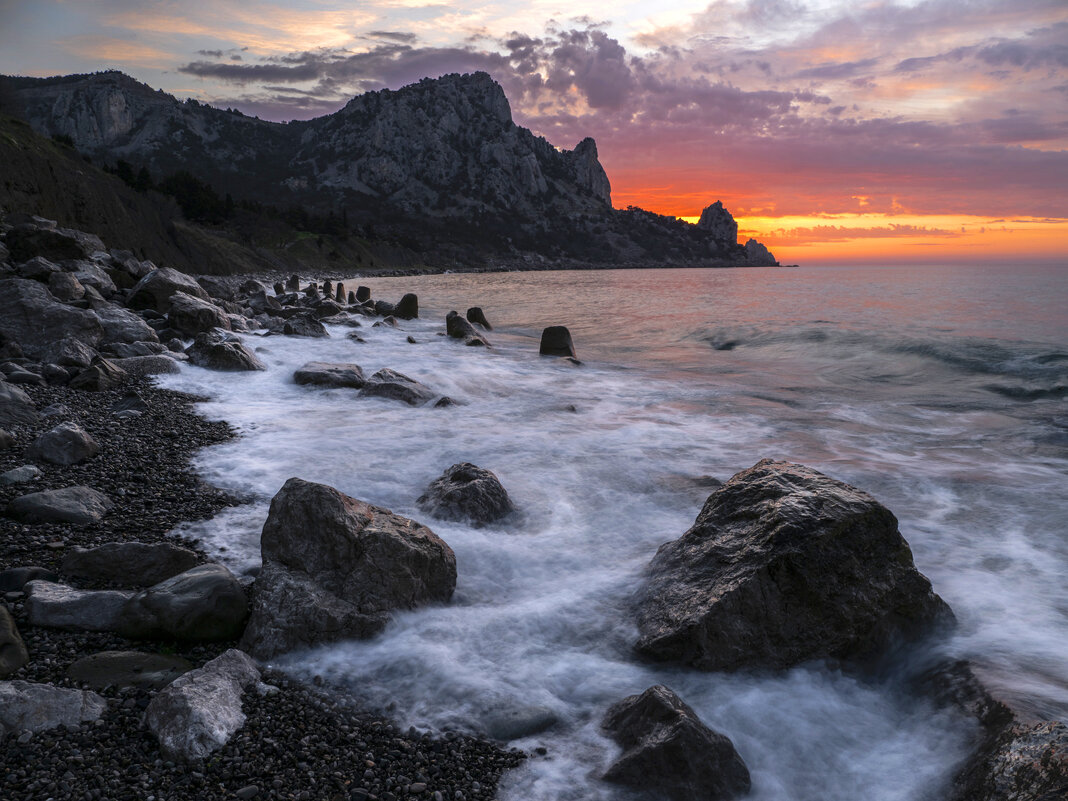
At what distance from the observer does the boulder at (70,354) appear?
10.6 metres

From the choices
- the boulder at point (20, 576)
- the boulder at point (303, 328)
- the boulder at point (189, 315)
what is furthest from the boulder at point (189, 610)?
the boulder at point (303, 328)

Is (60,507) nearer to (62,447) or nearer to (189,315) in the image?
(62,447)

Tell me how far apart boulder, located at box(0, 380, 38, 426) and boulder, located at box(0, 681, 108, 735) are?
18.3 feet

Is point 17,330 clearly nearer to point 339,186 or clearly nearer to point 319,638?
point 319,638

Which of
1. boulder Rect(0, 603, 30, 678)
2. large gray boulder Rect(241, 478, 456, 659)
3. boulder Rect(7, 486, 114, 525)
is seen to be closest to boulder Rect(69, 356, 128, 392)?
boulder Rect(7, 486, 114, 525)

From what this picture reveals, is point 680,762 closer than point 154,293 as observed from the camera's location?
Yes

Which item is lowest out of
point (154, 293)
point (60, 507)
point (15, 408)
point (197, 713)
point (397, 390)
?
point (197, 713)

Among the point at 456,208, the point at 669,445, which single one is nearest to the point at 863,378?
the point at 669,445

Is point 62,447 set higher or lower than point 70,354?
lower

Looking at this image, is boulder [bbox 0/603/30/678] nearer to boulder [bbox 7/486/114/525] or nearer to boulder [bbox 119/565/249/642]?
boulder [bbox 119/565/249/642]

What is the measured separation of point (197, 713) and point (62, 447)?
4.85 m

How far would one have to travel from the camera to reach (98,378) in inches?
400

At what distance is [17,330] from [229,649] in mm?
10808

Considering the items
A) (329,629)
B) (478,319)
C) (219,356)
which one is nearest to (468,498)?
(329,629)
